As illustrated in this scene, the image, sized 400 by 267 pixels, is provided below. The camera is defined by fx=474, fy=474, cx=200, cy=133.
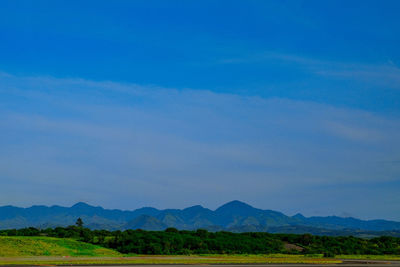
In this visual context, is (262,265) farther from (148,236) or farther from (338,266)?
(148,236)

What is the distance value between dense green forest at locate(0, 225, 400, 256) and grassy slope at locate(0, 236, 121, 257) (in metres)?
7.56

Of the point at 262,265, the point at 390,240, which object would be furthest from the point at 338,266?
the point at 390,240

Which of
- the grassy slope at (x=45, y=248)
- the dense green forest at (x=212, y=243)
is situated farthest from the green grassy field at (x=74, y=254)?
the dense green forest at (x=212, y=243)

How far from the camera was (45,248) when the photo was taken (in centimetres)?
8475

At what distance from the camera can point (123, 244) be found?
99.1 meters

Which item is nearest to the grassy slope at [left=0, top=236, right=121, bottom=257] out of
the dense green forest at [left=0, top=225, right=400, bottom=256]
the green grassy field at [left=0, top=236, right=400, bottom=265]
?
the green grassy field at [left=0, top=236, right=400, bottom=265]

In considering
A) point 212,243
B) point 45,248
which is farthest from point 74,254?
point 212,243

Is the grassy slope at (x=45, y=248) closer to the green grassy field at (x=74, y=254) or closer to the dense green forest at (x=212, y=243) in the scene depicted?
the green grassy field at (x=74, y=254)

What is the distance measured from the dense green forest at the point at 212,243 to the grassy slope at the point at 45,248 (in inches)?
297

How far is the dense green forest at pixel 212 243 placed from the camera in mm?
98250

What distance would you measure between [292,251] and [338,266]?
1458 inches

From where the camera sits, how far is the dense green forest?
98250mm

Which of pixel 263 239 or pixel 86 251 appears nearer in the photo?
pixel 86 251

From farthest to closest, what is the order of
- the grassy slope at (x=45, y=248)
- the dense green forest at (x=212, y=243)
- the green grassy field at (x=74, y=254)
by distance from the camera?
the dense green forest at (x=212, y=243) < the grassy slope at (x=45, y=248) < the green grassy field at (x=74, y=254)
